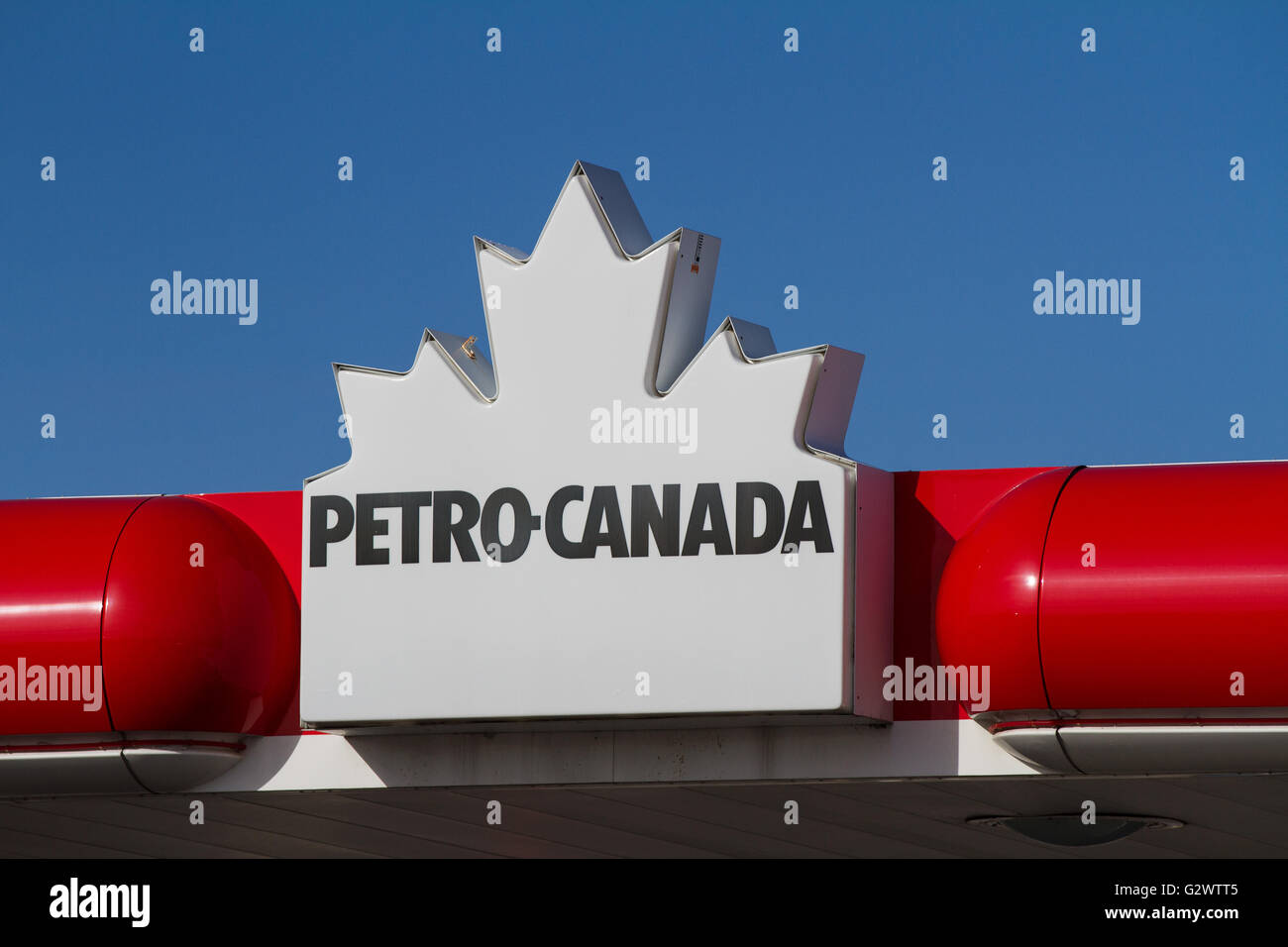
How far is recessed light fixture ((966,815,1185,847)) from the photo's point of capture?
14.9 m

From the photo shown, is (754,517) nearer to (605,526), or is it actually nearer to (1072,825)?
(605,526)

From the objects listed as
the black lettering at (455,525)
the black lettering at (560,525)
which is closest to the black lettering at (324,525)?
the black lettering at (455,525)

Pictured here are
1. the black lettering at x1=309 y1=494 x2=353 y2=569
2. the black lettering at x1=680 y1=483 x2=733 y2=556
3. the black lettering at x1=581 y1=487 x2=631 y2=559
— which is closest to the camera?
the black lettering at x1=680 y1=483 x2=733 y2=556

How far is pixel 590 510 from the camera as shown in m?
12.9

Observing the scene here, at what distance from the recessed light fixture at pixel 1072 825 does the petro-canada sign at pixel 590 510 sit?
321 centimetres

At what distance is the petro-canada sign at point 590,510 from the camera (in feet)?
41.0

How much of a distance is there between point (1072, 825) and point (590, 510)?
449 centimetres

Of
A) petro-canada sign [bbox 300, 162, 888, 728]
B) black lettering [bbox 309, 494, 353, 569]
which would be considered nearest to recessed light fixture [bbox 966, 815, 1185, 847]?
petro-canada sign [bbox 300, 162, 888, 728]

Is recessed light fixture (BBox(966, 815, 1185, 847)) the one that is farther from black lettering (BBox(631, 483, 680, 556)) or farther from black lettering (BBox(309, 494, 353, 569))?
black lettering (BBox(309, 494, 353, 569))

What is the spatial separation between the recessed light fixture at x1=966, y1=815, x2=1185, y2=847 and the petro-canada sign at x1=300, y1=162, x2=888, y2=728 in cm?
321

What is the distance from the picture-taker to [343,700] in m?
13.2

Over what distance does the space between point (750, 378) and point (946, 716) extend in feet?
7.52

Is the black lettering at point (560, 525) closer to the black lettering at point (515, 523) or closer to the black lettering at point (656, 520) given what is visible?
the black lettering at point (515, 523)
